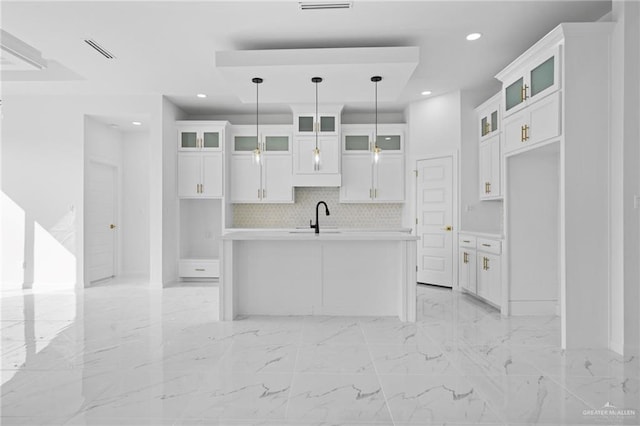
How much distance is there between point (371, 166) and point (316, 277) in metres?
2.74

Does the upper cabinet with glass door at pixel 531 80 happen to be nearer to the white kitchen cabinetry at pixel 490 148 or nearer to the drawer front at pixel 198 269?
the white kitchen cabinetry at pixel 490 148

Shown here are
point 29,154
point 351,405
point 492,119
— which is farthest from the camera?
point 29,154

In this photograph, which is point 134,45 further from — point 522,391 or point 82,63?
point 522,391

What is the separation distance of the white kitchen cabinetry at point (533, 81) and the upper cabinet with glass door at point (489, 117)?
61 cm

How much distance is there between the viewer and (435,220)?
5.54m

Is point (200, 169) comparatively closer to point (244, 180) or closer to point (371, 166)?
point (244, 180)

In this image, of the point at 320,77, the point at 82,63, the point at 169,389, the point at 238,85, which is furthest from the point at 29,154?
the point at 169,389

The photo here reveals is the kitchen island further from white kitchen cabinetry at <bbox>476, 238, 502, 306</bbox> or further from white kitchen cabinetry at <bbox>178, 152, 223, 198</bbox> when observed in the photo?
white kitchen cabinetry at <bbox>178, 152, 223, 198</bbox>

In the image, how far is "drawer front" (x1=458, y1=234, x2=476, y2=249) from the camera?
467 cm

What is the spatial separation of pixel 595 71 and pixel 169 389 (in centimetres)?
388

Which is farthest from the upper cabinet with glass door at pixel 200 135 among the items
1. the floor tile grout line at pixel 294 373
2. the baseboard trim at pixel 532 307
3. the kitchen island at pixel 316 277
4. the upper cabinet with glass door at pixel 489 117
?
the baseboard trim at pixel 532 307

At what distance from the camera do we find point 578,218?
294 cm

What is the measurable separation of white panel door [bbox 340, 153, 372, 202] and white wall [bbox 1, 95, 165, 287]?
9.51 feet

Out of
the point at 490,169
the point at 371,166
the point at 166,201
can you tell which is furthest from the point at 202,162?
the point at 490,169
